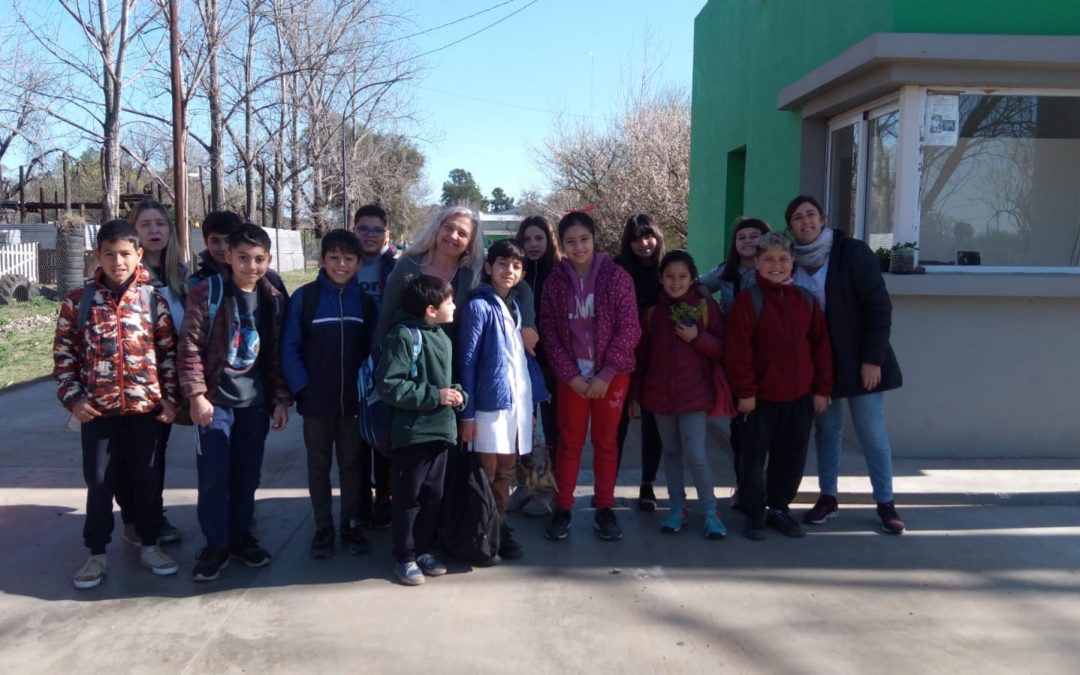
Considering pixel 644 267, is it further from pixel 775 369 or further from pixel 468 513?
pixel 468 513

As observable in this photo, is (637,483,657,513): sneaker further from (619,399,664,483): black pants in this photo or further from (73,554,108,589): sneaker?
(73,554,108,589): sneaker

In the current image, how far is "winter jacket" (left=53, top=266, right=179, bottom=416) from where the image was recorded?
4.01 meters

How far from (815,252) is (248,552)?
355 centimetres

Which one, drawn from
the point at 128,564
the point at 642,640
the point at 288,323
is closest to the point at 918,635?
the point at 642,640

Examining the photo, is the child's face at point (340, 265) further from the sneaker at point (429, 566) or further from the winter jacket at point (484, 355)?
the sneaker at point (429, 566)

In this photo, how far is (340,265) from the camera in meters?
4.37

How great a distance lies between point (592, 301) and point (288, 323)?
5.39ft

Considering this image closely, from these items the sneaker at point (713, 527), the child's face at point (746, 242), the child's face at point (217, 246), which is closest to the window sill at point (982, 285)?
the child's face at point (746, 242)

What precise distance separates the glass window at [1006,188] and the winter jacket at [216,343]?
16.5 feet

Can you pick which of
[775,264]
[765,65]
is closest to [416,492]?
[775,264]

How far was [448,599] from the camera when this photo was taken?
13.3 feet

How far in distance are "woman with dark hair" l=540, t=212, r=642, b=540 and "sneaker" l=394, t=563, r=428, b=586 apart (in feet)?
2.95

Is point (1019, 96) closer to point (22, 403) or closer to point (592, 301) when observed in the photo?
point (592, 301)

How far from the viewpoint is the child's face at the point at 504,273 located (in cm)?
441
